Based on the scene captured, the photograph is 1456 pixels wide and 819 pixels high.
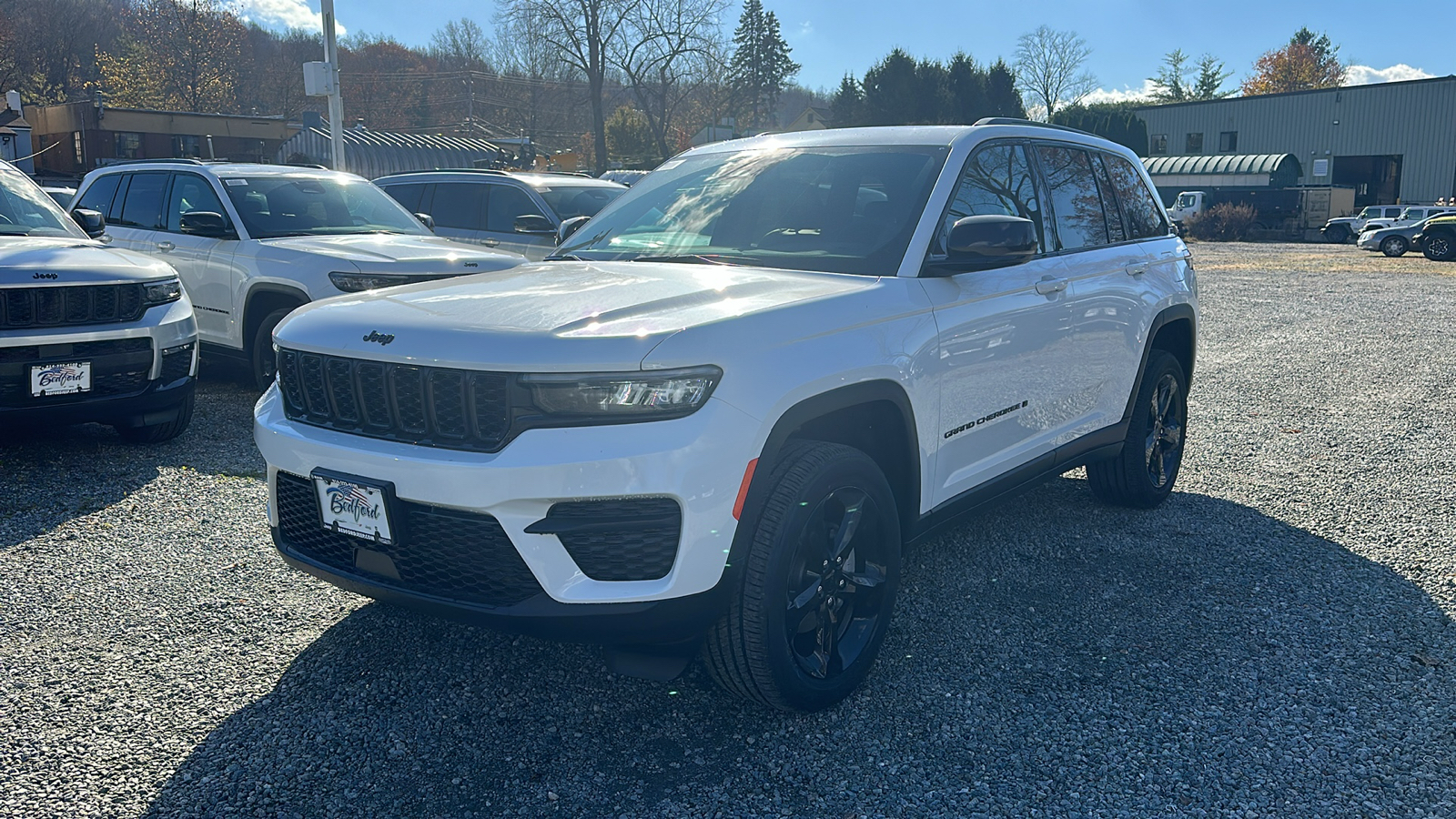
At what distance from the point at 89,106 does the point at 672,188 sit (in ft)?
119

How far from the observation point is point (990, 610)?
412 cm

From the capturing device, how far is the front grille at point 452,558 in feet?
9.11

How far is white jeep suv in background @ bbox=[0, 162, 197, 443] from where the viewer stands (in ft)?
18.1

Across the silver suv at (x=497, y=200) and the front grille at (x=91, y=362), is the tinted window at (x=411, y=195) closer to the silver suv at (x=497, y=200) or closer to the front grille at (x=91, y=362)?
the silver suv at (x=497, y=200)

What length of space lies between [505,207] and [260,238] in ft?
10.9

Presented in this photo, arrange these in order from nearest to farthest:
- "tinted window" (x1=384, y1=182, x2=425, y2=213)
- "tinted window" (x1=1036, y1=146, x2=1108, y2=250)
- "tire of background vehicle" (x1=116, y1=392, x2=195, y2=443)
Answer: "tinted window" (x1=1036, y1=146, x2=1108, y2=250) < "tire of background vehicle" (x1=116, y1=392, x2=195, y2=443) < "tinted window" (x1=384, y1=182, x2=425, y2=213)

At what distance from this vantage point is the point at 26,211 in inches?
268

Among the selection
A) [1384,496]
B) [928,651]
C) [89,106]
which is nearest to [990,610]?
[928,651]

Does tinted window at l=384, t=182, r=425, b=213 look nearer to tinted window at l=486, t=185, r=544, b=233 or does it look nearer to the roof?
tinted window at l=486, t=185, r=544, b=233

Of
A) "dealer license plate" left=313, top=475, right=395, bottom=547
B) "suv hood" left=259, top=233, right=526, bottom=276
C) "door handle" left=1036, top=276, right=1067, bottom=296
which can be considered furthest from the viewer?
"suv hood" left=259, top=233, right=526, bottom=276

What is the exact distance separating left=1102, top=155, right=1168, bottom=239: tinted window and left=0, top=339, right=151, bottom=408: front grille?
5179mm

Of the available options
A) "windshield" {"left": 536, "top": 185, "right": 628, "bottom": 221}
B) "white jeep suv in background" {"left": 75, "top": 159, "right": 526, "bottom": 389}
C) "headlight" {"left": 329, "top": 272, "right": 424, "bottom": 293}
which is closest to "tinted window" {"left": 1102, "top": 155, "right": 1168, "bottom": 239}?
"white jeep suv in background" {"left": 75, "top": 159, "right": 526, "bottom": 389}

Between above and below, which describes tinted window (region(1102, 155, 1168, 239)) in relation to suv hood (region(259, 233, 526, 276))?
above

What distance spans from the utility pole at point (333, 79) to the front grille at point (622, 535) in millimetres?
17485
